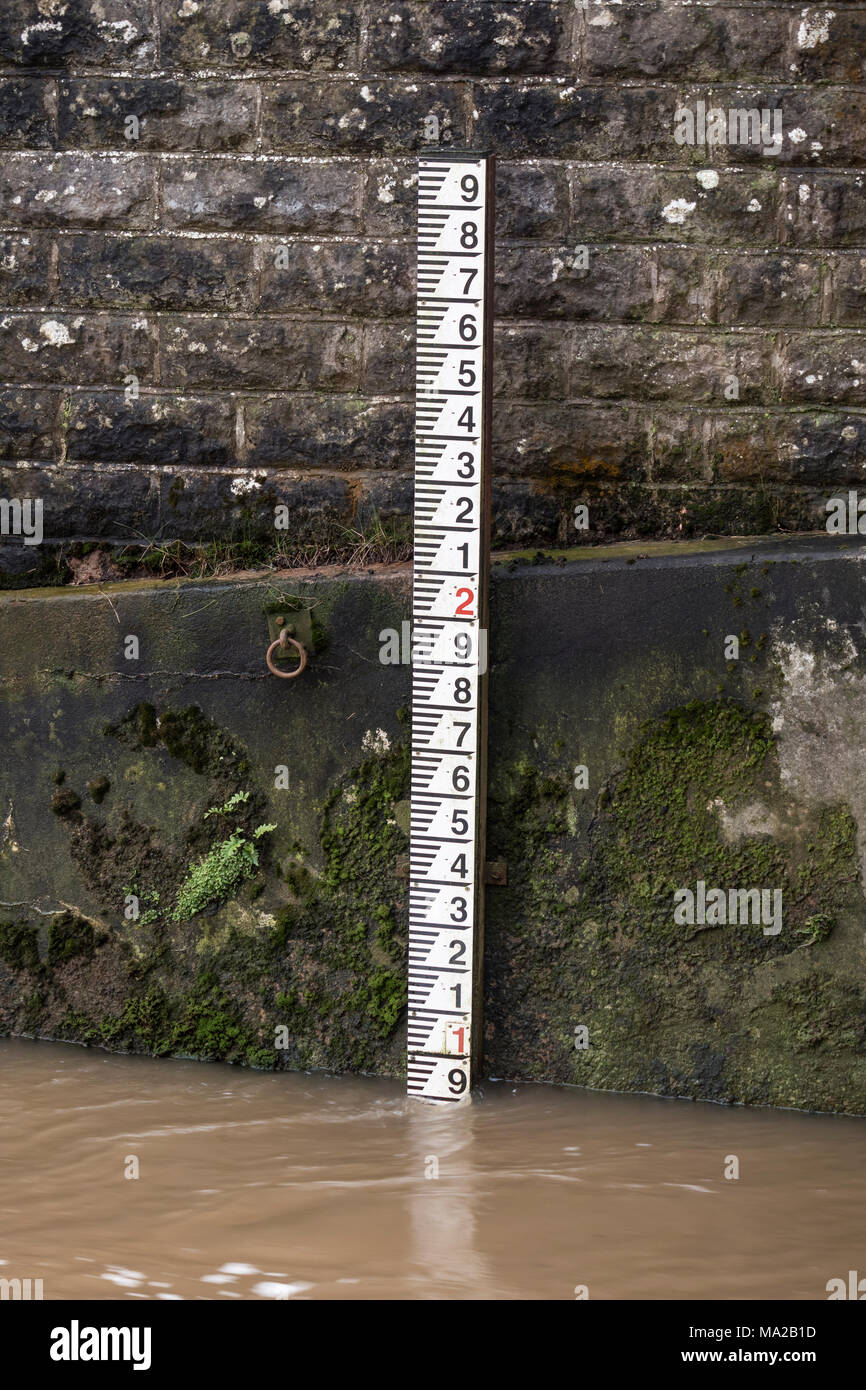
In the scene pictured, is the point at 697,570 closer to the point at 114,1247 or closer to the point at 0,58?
the point at 114,1247

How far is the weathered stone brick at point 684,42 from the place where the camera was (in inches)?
150

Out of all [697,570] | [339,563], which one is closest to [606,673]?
[697,570]

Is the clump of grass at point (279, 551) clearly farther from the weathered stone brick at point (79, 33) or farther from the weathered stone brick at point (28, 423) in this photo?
the weathered stone brick at point (79, 33)

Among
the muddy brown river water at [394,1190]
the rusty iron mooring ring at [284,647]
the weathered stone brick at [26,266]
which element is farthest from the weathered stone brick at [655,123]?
the muddy brown river water at [394,1190]

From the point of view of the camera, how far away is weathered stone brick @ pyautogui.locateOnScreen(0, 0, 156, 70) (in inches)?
156

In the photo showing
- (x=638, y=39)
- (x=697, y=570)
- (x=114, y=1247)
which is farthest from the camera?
(x=638, y=39)

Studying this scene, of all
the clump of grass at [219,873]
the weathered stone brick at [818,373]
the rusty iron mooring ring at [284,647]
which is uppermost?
the weathered stone brick at [818,373]

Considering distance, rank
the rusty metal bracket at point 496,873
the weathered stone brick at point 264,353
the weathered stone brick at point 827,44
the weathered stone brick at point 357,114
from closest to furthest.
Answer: the rusty metal bracket at point 496,873, the weathered stone brick at point 827,44, the weathered stone brick at point 357,114, the weathered stone brick at point 264,353

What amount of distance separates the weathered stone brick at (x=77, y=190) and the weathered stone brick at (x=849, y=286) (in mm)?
2185

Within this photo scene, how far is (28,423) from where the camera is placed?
4070 mm

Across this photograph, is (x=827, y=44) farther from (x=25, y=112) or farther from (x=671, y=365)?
(x=25, y=112)

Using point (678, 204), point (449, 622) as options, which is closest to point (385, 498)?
point (449, 622)

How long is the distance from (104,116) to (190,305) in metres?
0.67

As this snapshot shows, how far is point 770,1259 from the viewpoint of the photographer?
96.6 inches
